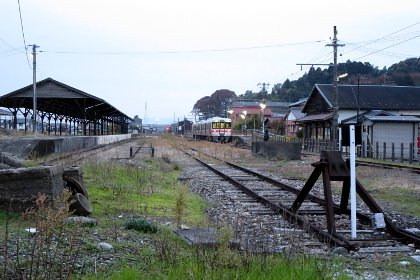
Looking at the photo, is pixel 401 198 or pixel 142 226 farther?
pixel 401 198

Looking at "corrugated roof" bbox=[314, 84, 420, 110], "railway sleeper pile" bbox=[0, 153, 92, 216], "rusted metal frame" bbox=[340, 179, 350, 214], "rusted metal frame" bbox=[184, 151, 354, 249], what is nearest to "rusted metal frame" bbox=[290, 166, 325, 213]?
"rusted metal frame" bbox=[184, 151, 354, 249]

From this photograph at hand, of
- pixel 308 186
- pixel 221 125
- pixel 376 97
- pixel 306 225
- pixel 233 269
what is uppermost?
pixel 376 97

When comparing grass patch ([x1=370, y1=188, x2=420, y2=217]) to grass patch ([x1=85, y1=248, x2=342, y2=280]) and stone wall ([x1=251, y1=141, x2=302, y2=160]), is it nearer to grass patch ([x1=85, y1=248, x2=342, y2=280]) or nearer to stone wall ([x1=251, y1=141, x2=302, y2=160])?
grass patch ([x1=85, y1=248, x2=342, y2=280])

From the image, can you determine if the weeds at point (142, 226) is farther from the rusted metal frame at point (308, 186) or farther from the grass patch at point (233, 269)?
the rusted metal frame at point (308, 186)

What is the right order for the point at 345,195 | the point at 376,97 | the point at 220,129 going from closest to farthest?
1. the point at 345,195
2. the point at 376,97
3. the point at 220,129

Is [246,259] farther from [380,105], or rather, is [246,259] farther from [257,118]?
[257,118]

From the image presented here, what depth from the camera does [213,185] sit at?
1478cm

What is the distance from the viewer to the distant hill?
3492 inches

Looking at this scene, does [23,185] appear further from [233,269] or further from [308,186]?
[308,186]

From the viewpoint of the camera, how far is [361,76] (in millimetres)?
75125

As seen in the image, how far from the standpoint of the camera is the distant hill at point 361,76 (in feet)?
291

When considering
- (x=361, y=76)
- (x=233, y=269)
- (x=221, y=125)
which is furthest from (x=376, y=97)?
(x=233, y=269)

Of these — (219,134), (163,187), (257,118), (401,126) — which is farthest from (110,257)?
(257,118)

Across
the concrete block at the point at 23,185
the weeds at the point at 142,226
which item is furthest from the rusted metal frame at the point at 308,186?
the concrete block at the point at 23,185
